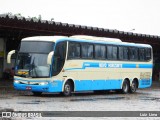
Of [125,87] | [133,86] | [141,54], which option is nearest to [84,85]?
[125,87]

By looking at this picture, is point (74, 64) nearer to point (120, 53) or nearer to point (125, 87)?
point (120, 53)

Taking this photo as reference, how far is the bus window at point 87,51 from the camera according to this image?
88.0ft

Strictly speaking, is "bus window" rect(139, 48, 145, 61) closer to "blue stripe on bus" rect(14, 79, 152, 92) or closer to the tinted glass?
"blue stripe on bus" rect(14, 79, 152, 92)

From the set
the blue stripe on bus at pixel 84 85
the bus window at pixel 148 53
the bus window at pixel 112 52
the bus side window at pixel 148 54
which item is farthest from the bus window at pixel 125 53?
the bus window at pixel 148 53

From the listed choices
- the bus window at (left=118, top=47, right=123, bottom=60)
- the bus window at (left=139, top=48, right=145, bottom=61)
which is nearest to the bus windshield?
the bus window at (left=118, top=47, right=123, bottom=60)

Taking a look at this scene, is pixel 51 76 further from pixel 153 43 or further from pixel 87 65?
pixel 153 43

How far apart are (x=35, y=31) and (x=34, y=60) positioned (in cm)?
2346

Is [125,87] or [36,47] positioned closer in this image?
[36,47]

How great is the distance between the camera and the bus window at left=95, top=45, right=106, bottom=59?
28.1 m

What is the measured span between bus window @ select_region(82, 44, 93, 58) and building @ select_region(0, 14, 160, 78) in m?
16.0

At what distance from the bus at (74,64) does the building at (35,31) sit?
1418 cm

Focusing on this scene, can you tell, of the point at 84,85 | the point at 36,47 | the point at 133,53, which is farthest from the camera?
the point at 133,53

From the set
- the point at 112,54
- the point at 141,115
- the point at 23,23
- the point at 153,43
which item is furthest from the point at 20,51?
the point at 153,43

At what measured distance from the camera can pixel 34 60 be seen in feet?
80.2
